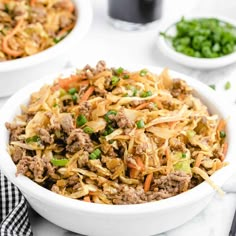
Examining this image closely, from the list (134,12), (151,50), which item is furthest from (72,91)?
(134,12)

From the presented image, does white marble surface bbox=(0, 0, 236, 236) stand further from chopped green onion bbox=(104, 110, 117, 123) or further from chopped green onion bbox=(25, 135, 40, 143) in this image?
chopped green onion bbox=(104, 110, 117, 123)

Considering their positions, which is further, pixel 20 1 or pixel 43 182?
pixel 20 1

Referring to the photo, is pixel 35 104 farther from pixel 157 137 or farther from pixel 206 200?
pixel 206 200

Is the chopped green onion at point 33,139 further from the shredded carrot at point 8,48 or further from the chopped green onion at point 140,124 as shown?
the shredded carrot at point 8,48

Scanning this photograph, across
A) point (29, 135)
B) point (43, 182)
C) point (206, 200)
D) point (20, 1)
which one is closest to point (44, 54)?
point (20, 1)

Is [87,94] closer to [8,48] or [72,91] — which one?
[72,91]

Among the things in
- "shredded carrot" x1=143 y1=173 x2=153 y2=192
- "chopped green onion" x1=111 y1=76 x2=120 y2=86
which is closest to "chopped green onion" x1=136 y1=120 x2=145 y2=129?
"shredded carrot" x1=143 y1=173 x2=153 y2=192
